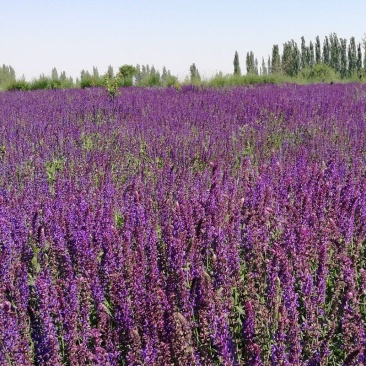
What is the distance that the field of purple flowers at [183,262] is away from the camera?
2195 mm

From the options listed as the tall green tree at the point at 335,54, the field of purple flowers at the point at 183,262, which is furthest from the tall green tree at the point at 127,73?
the tall green tree at the point at 335,54

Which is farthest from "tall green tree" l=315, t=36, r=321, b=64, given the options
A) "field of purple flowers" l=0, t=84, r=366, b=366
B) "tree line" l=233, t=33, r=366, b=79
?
"field of purple flowers" l=0, t=84, r=366, b=366

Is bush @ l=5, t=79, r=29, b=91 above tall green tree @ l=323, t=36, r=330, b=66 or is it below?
below

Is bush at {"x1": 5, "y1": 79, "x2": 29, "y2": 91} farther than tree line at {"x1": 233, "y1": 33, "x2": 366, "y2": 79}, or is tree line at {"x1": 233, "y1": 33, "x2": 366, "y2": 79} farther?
tree line at {"x1": 233, "y1": 33, "x2": 366, "y2": 79}

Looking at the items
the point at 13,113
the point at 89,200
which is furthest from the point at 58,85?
the point at 89,200

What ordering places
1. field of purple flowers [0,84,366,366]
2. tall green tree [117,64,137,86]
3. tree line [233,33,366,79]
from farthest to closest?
tree line [233,33,366,79], tall green tree [117,64,137,86], field of purple flowers [0,84,366,366]

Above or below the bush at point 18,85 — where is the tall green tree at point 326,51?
above

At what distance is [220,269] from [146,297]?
0.43 metres

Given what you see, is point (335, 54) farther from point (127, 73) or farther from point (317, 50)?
point (127, 73)

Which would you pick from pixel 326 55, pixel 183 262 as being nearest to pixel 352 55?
pixel 326 55

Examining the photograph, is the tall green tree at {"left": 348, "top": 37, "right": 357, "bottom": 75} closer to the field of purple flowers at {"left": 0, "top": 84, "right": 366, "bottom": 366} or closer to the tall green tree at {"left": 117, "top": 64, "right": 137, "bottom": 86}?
the tall green tree at {"left": 117, "top": 64, "right": 137, "bottom": 86}

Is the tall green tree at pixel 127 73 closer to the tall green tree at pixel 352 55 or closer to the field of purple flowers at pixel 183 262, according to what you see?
the field of purple flowers at pixel 183 262

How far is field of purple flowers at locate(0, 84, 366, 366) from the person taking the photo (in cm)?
220

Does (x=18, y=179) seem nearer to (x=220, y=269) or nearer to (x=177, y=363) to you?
(x=220, y=269)
